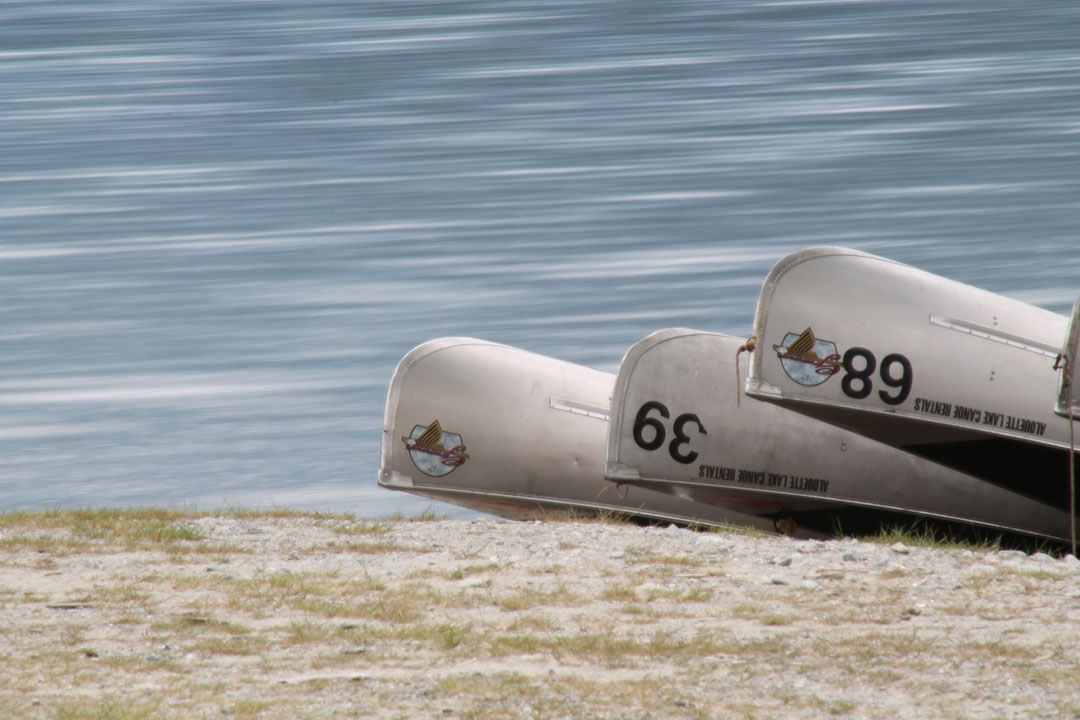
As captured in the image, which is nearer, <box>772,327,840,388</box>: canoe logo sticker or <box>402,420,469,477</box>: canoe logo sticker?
<box>772,327,840,388</box>: canoe logo sticker

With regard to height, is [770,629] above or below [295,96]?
below

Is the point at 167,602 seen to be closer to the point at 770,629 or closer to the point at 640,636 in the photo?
the point at 640,636

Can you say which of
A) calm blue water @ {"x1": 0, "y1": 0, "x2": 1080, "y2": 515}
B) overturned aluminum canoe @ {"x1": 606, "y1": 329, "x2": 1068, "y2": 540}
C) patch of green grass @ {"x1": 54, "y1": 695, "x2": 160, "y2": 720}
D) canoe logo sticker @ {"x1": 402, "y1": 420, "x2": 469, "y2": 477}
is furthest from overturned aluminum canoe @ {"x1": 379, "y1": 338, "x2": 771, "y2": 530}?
patch of green grass @ {"x1": 54, "y1": 695, "x2": 160, "y2": 720}

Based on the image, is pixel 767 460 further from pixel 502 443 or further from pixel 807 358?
pixel 502 443

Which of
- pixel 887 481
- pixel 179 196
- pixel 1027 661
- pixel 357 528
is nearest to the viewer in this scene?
pixel 1027 661

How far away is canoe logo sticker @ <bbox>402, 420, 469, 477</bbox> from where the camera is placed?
36.5 feet

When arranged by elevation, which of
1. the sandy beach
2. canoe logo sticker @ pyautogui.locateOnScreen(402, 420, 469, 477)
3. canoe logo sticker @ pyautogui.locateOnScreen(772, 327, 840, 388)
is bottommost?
the sandy beach

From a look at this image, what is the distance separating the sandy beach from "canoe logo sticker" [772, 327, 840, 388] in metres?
1.99

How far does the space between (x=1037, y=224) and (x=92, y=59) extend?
43.4 metres

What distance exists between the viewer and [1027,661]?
566cm

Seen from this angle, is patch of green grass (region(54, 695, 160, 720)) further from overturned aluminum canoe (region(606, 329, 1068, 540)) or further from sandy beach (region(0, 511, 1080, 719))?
overturned aluminum canoe (region(606, 329, 1068, 540))

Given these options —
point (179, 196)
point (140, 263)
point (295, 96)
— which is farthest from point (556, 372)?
point (295, 96)

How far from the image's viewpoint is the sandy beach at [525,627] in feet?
17.6

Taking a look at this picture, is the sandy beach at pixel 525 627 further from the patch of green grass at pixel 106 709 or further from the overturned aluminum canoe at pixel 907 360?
the overturned aluminum canoe at pixel 907 360
